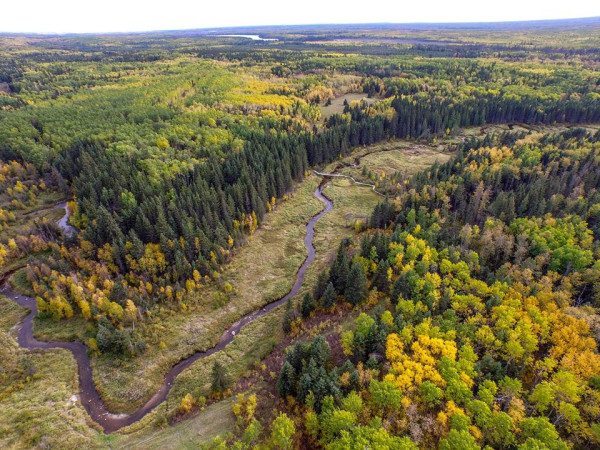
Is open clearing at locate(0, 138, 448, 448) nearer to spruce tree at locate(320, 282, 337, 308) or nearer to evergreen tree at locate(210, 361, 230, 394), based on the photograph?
evergreen tree at locate(210, 361, 230, 394)

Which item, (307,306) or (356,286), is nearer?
(307,306)

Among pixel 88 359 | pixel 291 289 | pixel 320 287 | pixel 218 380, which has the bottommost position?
pixel 88 359

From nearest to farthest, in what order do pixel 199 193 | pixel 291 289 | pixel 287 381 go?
1. pixel 287 381
2. pixel 291 289
3. pixel 199 193

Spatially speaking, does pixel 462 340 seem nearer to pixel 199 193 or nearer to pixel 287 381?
pixel 287 381

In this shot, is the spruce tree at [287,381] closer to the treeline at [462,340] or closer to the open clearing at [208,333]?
the treeline at [462,340]

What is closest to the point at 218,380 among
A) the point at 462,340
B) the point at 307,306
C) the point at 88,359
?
the point at 307,306

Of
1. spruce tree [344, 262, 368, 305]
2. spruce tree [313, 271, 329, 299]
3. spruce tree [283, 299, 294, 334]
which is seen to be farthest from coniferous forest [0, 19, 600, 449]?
spruce tree [313, 271, 329, 299]

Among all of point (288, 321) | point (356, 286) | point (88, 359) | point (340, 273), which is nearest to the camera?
point (88, 359)
